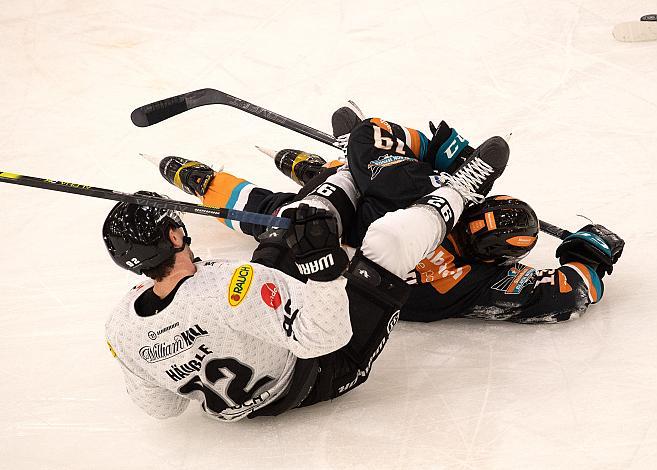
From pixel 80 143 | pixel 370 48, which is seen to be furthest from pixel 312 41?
pixel 80 143

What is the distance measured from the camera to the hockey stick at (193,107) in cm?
365

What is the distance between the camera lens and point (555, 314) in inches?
116

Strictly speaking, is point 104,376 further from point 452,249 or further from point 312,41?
point 312,41


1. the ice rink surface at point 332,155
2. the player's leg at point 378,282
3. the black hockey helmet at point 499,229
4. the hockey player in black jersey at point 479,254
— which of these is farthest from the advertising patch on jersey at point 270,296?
the black hockey helmet at point 499,229

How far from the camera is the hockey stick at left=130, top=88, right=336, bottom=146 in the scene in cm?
365

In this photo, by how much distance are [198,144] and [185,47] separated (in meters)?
1.11

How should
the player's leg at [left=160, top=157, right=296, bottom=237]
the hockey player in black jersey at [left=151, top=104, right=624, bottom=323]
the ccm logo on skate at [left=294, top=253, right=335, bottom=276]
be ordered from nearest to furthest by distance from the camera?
the ccm logo on skate at [left=294, top=253, right=335, bottom=276]
the hockey player in black jersey at [left=151, top=104, right=624, bottom=323]
the player's leg at [left=160, top=157, right=296, bottom=237]

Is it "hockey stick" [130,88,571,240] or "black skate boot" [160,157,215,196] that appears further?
"black skate boot" [160,157,215,196]

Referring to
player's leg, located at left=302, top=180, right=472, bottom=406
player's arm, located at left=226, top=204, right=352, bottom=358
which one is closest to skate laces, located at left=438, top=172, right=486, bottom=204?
player's leg, located at left=302, top=180, right=472, bottom=406

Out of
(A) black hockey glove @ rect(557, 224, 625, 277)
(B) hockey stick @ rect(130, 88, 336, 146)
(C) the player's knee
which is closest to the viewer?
(C) the player's knee

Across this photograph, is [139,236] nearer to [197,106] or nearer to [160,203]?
[160,203]

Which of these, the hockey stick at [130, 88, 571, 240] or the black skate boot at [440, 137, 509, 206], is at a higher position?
the black skate boot at [440, 137, 509, 206]

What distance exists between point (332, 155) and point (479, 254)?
60.8 inches

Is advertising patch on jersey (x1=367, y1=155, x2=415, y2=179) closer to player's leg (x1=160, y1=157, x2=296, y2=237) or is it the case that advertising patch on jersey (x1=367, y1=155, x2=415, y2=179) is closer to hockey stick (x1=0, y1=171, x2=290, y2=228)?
player's leg (x1=160, y1=157, x2=296, y2=237)
